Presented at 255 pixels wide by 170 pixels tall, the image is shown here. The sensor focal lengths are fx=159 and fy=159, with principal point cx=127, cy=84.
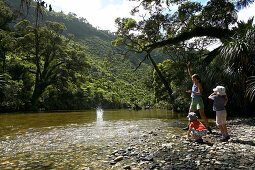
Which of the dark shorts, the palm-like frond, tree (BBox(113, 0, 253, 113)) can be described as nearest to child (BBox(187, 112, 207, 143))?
the dark shorts

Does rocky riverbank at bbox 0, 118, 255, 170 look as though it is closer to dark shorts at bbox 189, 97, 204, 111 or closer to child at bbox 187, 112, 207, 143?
child at bbox 187, 112, 207, 143

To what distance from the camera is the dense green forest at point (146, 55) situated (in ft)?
24.1

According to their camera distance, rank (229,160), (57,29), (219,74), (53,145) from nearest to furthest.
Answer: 1. (229,160)
2. (53,145)
3. (219,74)
4. (57,29)

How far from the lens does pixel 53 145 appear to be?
12.8 feet

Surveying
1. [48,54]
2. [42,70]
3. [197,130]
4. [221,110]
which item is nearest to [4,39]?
[48,54]

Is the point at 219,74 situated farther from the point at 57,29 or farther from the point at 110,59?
the point at 57,29

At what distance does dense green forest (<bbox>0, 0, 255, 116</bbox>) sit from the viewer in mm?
7336

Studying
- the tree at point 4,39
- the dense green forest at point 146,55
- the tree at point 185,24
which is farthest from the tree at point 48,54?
the tree at point 185,24

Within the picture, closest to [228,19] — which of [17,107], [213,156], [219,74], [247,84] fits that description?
[219,74]

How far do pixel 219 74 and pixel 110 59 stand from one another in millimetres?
12134

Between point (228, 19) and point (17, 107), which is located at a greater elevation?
point (228, 19)

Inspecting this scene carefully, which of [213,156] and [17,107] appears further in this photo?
[17,107]

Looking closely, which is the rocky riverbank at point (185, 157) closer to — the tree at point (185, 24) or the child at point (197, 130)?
the child at point (197, 130)

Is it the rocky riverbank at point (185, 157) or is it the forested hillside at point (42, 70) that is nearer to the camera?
the rocky riverbank at point (185, 157)
